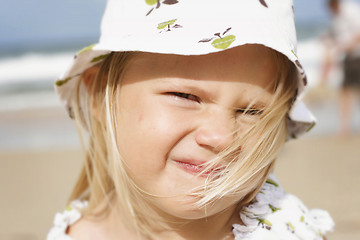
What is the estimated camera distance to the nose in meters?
1.43

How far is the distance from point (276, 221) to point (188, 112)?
633 mm

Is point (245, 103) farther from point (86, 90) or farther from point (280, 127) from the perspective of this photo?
point (86, 90)

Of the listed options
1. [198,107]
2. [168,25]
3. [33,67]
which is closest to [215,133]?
[198,107]

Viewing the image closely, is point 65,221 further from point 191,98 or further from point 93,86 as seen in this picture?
point 191,98

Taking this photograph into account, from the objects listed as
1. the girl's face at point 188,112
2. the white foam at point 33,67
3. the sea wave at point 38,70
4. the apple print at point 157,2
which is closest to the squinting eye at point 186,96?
Result: the girl's face at point 188,112

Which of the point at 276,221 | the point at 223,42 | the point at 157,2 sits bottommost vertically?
the point at 276,221

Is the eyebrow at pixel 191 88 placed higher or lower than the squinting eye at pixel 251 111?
higher

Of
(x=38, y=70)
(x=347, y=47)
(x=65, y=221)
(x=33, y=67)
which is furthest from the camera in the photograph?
(x=33, y=67)

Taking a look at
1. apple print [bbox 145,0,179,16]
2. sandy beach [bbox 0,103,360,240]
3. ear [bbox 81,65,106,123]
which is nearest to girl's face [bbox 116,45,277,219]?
apple print [bbox 145,0,179,16]

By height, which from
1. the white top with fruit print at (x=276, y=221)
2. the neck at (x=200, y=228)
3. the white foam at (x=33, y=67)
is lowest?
the white foam at (x=33, y=67)

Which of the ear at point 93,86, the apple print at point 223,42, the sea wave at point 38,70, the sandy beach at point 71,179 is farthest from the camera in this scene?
the sea wave at point 38,70

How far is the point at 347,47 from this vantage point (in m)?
6.16

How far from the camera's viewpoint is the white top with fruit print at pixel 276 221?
1.75m

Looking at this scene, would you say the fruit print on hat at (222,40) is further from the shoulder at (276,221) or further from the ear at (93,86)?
the shoulder at (276,221)
